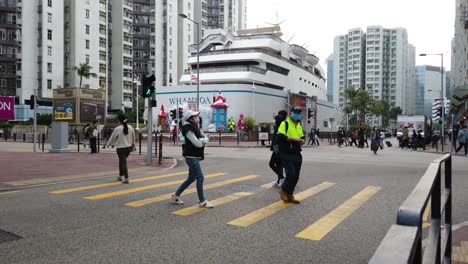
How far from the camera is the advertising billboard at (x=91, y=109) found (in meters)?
51.9

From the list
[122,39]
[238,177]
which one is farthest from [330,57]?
[238,177]

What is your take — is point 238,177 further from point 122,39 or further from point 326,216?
point 122,39

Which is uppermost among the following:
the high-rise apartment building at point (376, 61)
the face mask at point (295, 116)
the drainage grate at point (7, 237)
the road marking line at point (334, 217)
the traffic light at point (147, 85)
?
the high-rise apartment building at point (376, 61)

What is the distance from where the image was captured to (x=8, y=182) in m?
10.6

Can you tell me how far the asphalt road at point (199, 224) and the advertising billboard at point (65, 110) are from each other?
142 ft

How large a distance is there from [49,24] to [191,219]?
66433 mm

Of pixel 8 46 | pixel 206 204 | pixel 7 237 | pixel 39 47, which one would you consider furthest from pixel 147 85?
pixel 39 47

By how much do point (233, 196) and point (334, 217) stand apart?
8.29 ft

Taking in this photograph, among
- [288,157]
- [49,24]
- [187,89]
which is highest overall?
[49,24]

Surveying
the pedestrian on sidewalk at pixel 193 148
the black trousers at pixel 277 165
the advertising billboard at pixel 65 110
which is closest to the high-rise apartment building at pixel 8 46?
the advertising billboard at pixel 65 110

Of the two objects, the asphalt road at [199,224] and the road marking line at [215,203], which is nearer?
the asphalt road at [199,224]

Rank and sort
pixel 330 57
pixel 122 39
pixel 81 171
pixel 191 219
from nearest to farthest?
pixel 191 219 → pixel 81 171 → pixel 122 39 → pixel 330 57

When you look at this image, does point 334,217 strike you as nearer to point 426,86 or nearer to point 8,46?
point 8,46

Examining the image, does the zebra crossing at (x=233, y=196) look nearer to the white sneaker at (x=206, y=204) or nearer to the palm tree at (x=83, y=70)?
the white sneaker at (x=206, y=204)
